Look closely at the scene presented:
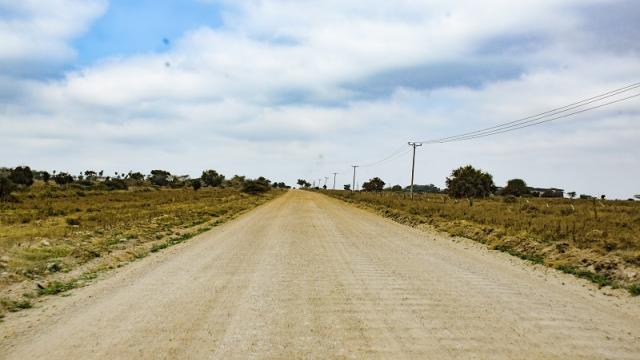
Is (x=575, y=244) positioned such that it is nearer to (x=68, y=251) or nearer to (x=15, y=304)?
(x=15, y=304)

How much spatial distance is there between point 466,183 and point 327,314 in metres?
83.2

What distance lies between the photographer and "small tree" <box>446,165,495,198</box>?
282 feet

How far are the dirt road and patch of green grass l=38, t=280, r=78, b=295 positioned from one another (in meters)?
0.44

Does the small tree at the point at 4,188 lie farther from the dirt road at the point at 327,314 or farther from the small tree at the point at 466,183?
the small tree at the point at 466,183

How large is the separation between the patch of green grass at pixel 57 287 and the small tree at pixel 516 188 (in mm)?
123071

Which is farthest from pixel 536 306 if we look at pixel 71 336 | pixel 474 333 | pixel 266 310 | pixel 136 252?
pixel 136 252

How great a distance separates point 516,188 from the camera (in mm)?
123500

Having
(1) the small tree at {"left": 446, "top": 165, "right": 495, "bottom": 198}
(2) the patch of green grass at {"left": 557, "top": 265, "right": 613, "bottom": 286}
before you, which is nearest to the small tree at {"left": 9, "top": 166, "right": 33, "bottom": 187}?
(1) the small tree at {"left": 446, "top": 165, "right": 495, "bottom": 198}

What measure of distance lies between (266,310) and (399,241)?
12.0m

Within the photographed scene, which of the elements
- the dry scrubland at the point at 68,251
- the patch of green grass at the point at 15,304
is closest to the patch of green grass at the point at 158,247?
the dry scrubland at the point at 68,251

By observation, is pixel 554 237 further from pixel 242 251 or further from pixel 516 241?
pixel 242 251

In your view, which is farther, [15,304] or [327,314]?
[15,304]

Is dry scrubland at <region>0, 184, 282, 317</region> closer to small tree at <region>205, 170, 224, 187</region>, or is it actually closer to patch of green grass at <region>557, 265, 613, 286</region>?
patch of green grass at <region>557, 265, 613, 286</region>

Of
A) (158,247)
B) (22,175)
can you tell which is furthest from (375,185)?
(158,247)
